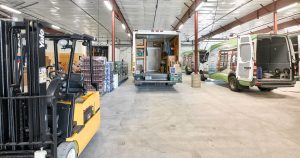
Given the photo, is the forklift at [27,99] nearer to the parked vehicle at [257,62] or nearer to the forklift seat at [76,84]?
the forklift seat at [76,84]

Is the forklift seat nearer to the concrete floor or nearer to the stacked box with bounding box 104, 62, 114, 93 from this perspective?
the concrete floor

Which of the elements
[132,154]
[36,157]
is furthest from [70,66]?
[132,154]

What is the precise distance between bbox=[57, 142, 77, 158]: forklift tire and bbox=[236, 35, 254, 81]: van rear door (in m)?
7.19

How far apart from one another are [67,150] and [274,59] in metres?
9.55

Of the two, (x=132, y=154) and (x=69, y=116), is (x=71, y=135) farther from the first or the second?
(x=132, y=154)

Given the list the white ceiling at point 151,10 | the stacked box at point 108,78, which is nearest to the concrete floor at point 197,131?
the stacked box at point 108,78

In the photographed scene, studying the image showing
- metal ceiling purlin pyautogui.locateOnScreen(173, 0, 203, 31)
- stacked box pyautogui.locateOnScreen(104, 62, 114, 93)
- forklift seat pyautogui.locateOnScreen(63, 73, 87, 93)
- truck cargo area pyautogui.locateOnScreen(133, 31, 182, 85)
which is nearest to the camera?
forklift seat pyautogui.locateOnScreen(63, 73, 87, 93)

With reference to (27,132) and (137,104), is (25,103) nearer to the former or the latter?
(27,132)

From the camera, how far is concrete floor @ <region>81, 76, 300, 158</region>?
10.7 feet

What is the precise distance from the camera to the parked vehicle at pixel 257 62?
809 cm

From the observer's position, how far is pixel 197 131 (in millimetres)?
4266

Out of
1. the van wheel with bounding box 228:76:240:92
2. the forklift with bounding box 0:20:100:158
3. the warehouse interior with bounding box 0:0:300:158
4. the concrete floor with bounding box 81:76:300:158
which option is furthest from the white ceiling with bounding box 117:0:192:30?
the forklift with bounding box 0:20:100:158

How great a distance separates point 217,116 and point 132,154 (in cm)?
298

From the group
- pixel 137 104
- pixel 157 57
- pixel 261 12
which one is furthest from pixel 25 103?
pixel 261 12
